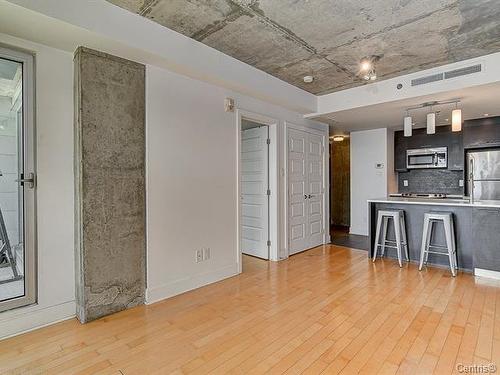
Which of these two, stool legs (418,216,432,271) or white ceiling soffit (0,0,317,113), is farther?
stool legs (418,216,432,271)

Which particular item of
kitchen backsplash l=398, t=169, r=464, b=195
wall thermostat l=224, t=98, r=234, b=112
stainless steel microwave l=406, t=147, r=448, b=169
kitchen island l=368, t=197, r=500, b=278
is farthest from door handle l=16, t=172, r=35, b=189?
kitchen backsplash l=398, t=169, r=464, b=195

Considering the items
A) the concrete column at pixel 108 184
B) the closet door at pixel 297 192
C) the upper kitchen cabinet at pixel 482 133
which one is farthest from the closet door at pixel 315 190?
the concrete column at pixel 108 184

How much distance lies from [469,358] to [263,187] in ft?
10.2

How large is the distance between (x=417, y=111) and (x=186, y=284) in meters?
4.31

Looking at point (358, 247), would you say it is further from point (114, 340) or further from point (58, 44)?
point (58, 44)

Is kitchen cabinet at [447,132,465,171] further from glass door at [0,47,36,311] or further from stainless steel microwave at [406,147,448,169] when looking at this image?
glass door at [0,47,36,311]

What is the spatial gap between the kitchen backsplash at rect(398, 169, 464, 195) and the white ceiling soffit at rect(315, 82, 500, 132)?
113cm

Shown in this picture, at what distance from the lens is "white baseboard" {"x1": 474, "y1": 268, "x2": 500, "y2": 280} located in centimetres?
350

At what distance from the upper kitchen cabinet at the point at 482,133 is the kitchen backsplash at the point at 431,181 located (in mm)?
728

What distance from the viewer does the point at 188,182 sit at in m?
3.24

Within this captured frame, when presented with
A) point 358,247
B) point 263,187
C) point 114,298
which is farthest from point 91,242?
point 358,247

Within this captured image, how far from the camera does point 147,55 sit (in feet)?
8.64

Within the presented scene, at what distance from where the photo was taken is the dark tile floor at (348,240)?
540 cm

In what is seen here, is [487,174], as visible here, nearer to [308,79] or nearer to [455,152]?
[455,152]
